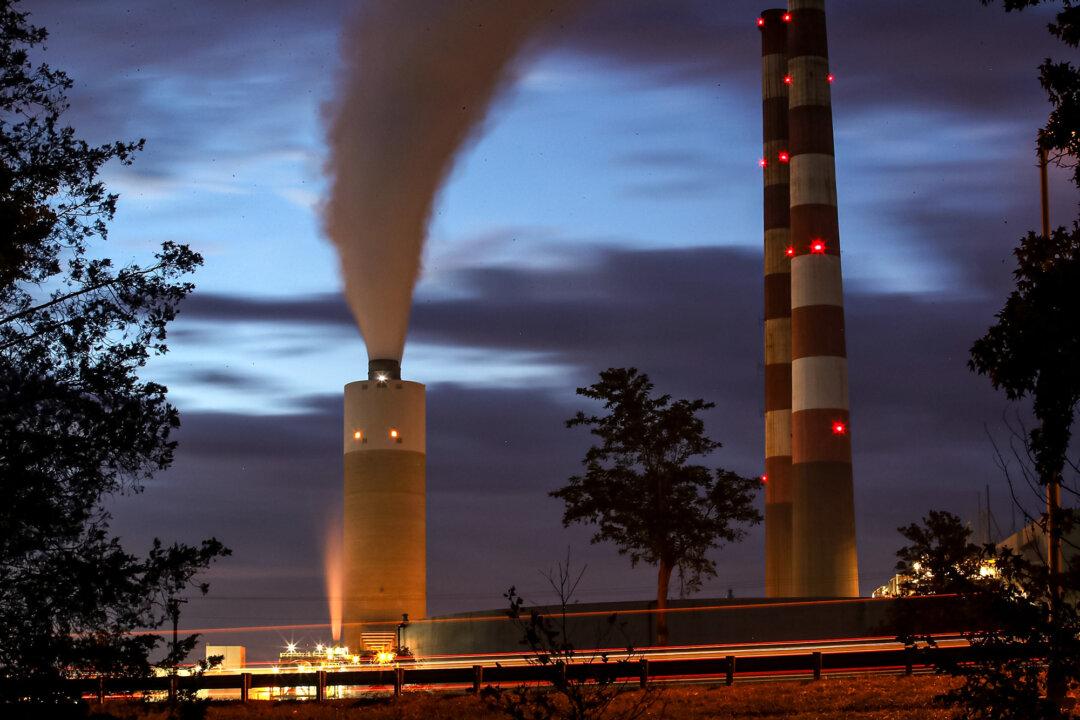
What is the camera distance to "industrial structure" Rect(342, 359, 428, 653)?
220ft

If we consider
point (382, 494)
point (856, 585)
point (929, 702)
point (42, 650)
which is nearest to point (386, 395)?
point (382, 494)

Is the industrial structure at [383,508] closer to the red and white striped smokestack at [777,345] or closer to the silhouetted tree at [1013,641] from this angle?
the red and white striped smokestack at [777,345]

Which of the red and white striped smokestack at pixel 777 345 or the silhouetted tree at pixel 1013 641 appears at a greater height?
the red and white striped smokestack at pixel 777 345

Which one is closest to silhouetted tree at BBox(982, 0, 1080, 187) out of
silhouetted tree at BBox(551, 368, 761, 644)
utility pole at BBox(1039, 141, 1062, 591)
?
utility pole at BBox(1039, 141, 1062, 591)

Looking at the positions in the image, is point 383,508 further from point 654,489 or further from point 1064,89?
point 1064,89

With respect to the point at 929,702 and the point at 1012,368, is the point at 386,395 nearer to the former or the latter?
the point at 929,702

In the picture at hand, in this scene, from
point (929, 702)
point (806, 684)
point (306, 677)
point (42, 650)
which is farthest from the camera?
point (306, 677)

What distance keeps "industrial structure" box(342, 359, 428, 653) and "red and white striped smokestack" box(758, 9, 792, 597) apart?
17.6m

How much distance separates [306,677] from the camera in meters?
30.7

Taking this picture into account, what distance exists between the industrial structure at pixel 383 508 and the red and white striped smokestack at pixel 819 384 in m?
17.4

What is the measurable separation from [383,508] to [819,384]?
20412 mm

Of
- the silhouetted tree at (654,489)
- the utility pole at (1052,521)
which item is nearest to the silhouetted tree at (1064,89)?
the utility pole at (1052,521)

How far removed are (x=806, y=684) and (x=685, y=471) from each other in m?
27.8

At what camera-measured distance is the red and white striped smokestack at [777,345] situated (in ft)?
240
